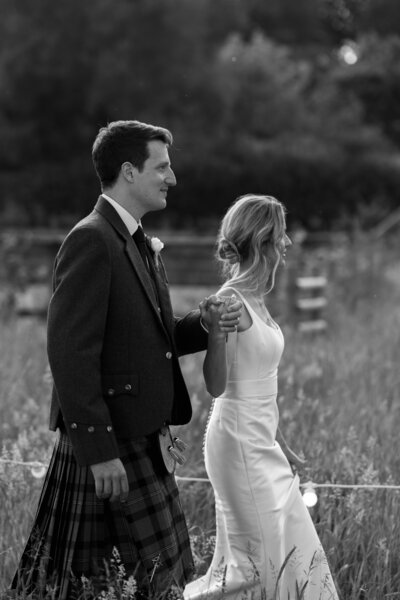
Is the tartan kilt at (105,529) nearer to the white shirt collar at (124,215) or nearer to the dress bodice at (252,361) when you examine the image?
the dress bodice at (252,361)

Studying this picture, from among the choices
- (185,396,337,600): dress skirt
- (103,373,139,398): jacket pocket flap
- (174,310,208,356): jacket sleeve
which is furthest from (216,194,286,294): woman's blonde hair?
(103,373,139,398): jacket pocket flap

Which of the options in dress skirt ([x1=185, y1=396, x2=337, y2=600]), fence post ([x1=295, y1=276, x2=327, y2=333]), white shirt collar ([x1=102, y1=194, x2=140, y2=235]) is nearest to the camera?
white shirt collar ([x1=102, y1=194, x2=140, y2=235])

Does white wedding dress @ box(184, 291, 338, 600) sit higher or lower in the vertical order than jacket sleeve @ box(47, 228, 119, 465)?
lower

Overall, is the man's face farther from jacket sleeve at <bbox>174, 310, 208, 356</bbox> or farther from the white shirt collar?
jacket sleeve at <bbox>174, 310, 208, 356</bbox>

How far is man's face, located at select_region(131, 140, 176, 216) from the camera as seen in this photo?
2.91 m

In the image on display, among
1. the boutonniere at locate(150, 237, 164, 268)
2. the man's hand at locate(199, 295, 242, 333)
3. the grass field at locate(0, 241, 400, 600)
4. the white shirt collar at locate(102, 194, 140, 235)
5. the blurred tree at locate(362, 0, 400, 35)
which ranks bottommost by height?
the grass field at locate(0, 241, 400, 600)

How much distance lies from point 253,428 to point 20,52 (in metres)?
22.0

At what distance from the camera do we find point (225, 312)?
2.96 metres

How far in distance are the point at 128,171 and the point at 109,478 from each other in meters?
0.89

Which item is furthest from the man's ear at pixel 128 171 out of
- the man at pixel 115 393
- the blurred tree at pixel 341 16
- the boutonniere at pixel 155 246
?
the blurred tree at pixel 341 16

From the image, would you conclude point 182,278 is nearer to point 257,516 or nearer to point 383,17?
point 257,516

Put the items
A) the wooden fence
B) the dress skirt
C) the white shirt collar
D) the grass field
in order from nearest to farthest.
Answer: the white shirt collar, the dress skirt, the grass field, the wooden fence

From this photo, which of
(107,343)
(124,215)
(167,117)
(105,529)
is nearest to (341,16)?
(167,117)

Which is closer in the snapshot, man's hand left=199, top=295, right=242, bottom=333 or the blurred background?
man's hand left=199, top=295, right=242, bottom=333
